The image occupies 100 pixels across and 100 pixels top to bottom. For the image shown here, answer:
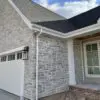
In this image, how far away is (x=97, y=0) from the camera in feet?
33.3

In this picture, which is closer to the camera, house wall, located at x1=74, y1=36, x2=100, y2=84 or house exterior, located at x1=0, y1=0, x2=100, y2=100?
house exterior, located at x1=0, y1=0, x2=100, y2=100

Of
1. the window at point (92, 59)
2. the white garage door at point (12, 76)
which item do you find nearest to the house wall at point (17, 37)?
the white garage door at point (12, 76)

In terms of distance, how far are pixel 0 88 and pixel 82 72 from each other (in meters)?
5.80

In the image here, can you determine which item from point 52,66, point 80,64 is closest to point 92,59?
point 80,64

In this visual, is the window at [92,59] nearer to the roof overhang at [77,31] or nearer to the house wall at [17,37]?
the roof overhang at [77,31]

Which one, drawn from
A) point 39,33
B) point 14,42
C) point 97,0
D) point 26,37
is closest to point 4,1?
point 14,42

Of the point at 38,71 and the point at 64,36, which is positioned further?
the point at 64,36

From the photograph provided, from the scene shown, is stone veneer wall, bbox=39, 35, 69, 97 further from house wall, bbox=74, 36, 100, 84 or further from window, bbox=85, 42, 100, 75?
window, bbox=85, 42, 100, 75

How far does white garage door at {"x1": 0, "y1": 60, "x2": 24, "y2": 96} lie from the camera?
656 cm

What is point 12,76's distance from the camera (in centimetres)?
751

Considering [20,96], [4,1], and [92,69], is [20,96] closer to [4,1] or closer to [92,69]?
[92,69]

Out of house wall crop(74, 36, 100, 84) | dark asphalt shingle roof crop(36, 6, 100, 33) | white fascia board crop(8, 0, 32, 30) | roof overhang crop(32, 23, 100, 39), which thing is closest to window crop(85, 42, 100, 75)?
house wall crop(74, 36, 100, 84)

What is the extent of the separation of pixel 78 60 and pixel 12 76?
404 centimetres

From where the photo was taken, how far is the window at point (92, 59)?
7002 mm
